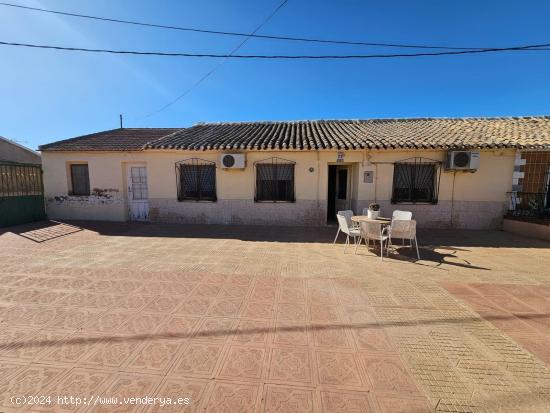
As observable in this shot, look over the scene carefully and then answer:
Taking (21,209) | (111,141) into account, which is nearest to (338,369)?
(111,141)

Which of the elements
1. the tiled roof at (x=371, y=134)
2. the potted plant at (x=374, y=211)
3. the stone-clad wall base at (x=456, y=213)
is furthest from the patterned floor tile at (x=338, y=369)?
the tiled roof at (x=371, y=134)

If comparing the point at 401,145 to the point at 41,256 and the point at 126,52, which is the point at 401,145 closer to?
the point at 126,52

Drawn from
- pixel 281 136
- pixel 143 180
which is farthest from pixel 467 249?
pixel 143 180

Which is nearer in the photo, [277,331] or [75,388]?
[75,388]

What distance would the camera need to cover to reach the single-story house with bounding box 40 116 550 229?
808 centimetres

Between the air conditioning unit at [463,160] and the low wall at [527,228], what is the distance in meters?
2.20

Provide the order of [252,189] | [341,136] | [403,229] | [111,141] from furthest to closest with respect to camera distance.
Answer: [111,141]
[341,136]
[252,189]
[403,229]

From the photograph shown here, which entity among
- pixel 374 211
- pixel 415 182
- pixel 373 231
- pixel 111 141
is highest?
pixel 111 141

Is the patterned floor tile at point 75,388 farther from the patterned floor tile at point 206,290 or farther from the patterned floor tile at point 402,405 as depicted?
the patterned floor tile at point 402,405

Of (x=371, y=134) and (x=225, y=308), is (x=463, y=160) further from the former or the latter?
(x=225, y=308)

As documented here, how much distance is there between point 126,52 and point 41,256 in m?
5.30

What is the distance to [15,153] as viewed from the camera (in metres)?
12.0

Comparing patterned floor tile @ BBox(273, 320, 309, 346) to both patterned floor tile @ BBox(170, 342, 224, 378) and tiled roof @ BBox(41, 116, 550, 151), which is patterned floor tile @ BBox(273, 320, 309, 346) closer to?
patterned floor tile @ BBox(170, 342, 224, 378)

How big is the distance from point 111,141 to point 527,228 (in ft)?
49.3
